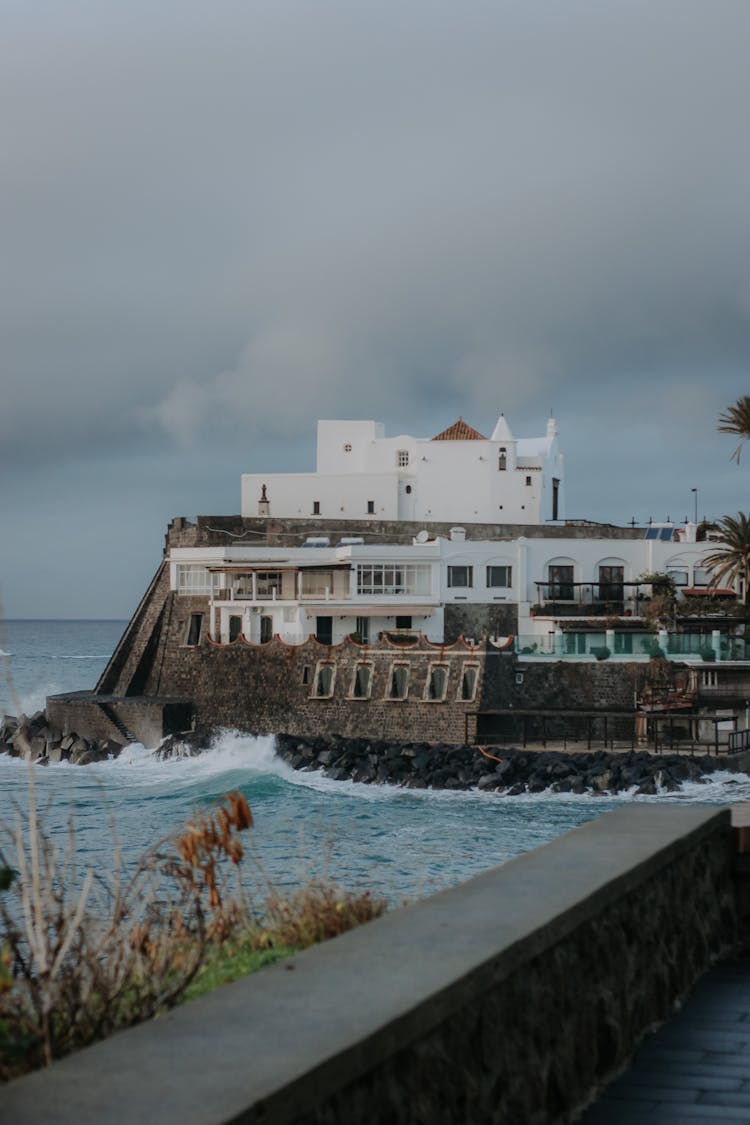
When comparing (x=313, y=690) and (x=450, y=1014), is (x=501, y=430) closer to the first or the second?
(x=313, y=690)

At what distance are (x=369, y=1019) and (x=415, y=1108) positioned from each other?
1.11 ft

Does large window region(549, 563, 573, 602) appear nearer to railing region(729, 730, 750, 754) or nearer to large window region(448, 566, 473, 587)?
large window region(448, 566, 473, 587)

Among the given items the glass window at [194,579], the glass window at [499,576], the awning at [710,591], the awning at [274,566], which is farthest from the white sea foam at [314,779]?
the awning at [710,591]

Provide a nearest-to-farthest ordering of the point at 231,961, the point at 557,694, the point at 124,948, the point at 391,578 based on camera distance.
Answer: the point at 124,948 → the point at 231,961 → the point at 557,694 → the point at 391,578

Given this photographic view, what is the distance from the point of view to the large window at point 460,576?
163 feet

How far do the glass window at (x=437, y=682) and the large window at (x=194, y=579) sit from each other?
11.5m

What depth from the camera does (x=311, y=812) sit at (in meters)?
33.1

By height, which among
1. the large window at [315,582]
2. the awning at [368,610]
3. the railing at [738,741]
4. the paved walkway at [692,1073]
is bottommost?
the railing at [738,741]

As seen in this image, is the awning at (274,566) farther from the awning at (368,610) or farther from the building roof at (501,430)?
the building roof at (501,430)

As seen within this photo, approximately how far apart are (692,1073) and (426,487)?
54.1 meters

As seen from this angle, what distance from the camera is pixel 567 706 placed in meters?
42.3

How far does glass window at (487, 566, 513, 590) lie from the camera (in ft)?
164

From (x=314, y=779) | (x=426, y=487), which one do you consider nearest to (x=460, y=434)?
(x=426, y=487)

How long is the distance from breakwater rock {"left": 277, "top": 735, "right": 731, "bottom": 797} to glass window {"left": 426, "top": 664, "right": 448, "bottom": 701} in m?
1.92
